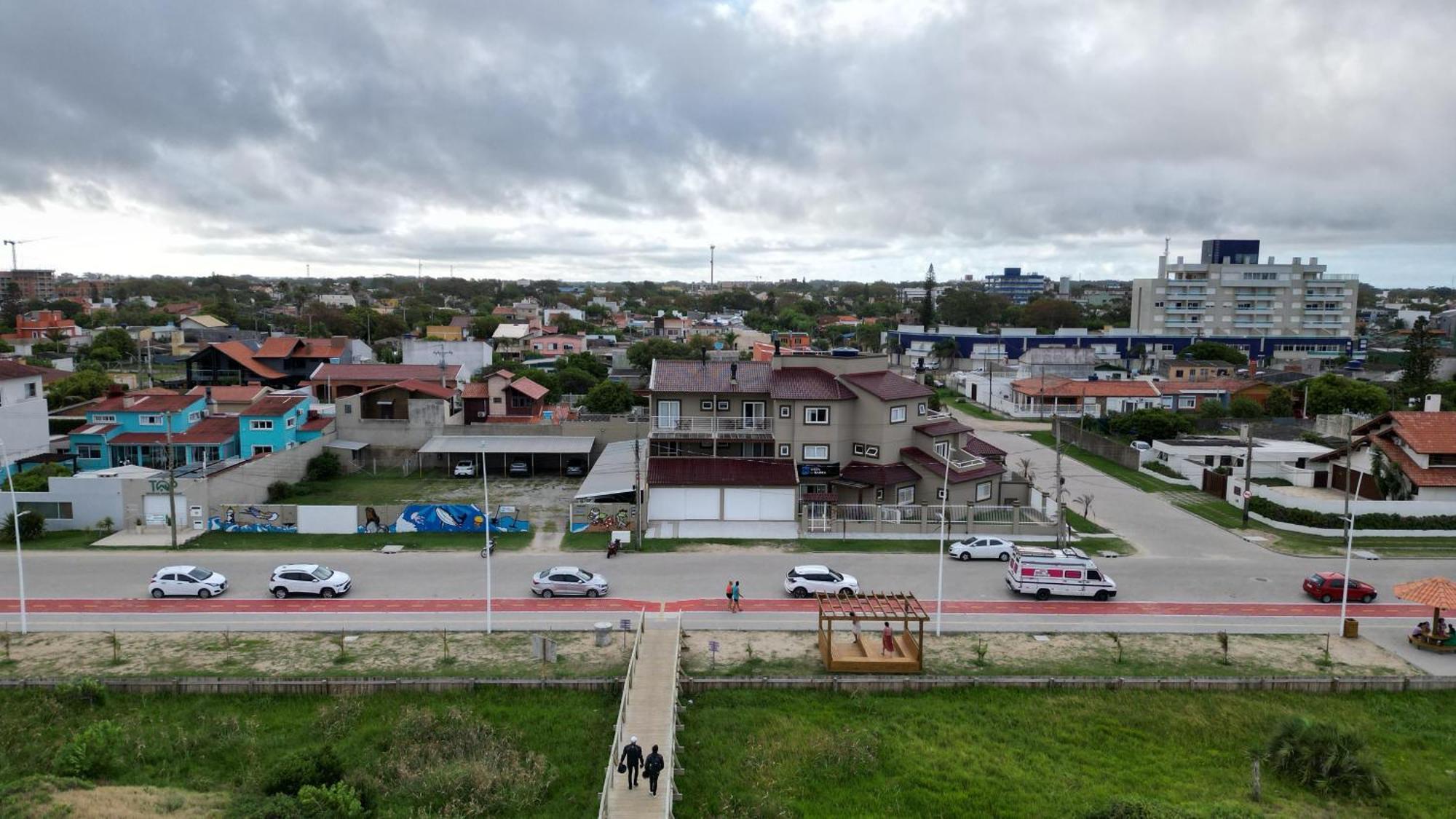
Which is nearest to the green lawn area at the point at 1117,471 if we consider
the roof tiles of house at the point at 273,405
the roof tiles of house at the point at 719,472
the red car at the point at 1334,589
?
the red car at the point at 1334,589

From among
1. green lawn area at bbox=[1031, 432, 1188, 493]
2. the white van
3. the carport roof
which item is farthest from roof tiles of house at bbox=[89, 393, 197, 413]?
green lawn area at bbox=[1031, 432, 1188, 493]

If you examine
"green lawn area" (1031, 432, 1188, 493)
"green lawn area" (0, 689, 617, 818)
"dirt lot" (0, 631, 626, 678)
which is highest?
"green lawn area" (1031, 432, 1188, 493)

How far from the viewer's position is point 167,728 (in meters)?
20.4

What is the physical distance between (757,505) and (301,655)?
19.2 m

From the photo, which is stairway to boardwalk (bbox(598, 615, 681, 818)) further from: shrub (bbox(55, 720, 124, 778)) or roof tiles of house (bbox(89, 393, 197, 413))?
roof tiles of house (bbox(89, 393, 197, 413))

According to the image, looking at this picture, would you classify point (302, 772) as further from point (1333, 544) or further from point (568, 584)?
point (1333, 544)

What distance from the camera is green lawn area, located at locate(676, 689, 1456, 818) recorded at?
17.9 m

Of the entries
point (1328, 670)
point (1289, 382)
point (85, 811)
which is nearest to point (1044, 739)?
point (1328, 670)

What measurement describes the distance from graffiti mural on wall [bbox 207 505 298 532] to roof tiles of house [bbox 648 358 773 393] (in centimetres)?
1704

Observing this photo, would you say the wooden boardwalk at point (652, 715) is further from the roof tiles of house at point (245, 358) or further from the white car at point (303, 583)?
the roof tiles of house at point (245, 358)

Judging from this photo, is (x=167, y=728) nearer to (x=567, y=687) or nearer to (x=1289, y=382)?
(x=567, y=687)

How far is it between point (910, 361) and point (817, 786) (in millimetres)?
110595

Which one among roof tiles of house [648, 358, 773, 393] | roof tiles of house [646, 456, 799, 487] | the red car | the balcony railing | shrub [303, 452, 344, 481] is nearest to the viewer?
the red car

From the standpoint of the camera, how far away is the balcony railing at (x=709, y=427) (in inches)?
1682
